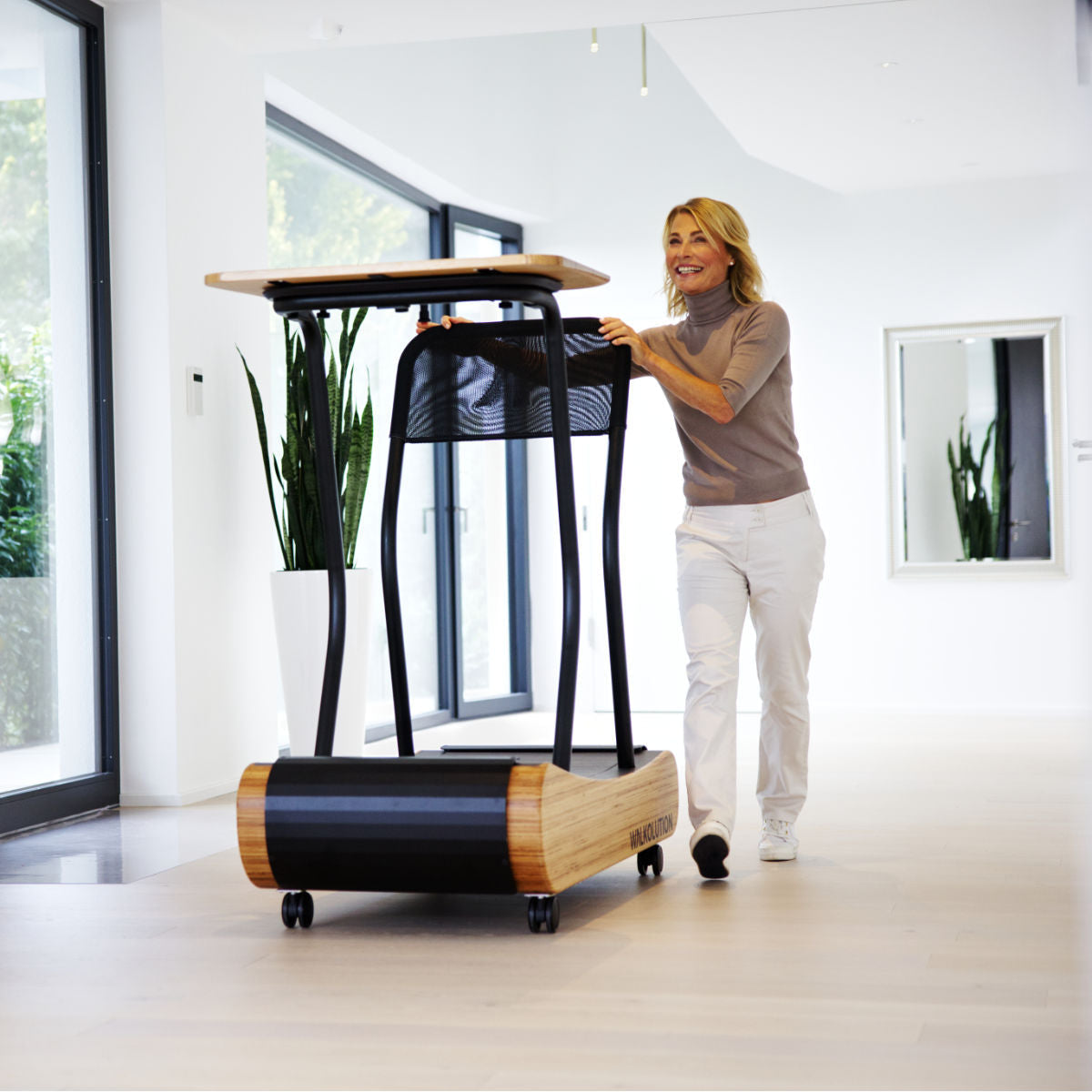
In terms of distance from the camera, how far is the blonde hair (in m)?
3.08

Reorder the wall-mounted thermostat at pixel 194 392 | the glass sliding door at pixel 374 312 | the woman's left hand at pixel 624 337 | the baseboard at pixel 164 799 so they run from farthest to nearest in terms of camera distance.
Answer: the glass sliding door at pixel 374 312 → the wall-mounted thermostat at pixel 194 392 → the baseboard at pixel 164 799 → the woman's left hand at pixel 624 337

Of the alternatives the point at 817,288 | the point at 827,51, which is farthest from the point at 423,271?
the point at 817,288

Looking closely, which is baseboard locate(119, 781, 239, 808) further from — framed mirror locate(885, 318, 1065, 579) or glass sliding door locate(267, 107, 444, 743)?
framed mirror locate(885, 318, 1065, 579)

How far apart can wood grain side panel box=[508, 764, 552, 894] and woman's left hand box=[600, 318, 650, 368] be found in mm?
867

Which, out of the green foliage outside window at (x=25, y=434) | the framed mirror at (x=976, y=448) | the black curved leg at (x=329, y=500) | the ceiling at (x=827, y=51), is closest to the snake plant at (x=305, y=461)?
the green foliage outside window at (x=25, y=434)

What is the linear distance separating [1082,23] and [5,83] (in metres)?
3.55

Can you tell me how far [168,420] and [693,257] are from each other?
1.86 metres

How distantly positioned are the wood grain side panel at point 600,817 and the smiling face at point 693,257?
100 centimetres

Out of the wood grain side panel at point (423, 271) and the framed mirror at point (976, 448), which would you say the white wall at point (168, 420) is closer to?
the wood grain side panel at point (423, 271)

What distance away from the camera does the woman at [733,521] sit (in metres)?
3.02

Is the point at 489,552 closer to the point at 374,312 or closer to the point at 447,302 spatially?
the point at 374,312

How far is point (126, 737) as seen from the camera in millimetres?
4332

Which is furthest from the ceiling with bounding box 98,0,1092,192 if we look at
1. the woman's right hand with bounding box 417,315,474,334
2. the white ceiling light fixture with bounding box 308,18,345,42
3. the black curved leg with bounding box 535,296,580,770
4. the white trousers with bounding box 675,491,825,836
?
the black curved leg with bounding box 535,296,580,770

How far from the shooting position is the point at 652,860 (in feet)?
10.0
